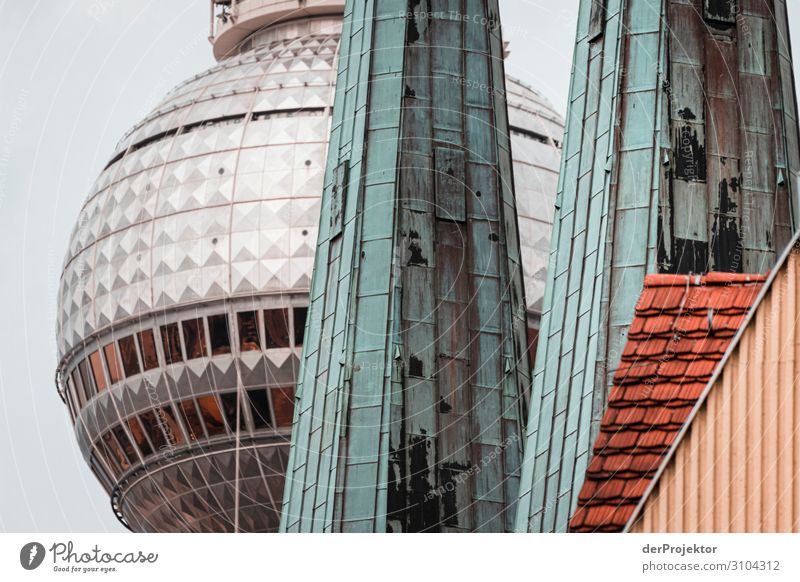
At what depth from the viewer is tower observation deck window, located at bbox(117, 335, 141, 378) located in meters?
65.8

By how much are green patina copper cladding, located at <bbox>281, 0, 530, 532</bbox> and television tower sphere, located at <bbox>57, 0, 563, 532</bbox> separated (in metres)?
32.0

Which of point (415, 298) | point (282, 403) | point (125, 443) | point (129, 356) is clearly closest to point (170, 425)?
point (129, 356)

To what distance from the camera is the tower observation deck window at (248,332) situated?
62406mm

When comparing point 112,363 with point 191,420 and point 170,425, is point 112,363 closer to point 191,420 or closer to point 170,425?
point 170,425

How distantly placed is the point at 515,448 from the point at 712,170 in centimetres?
444

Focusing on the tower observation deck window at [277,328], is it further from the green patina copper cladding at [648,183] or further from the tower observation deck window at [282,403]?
the green patina copper cladding at [648,183]

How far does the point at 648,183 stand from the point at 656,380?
4.61m

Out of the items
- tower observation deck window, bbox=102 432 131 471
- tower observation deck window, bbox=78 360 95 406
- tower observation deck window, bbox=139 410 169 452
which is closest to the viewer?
tower observation deck window, bbox=139 410 169 452

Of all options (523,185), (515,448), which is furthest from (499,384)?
(523,185)

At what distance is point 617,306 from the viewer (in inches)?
979

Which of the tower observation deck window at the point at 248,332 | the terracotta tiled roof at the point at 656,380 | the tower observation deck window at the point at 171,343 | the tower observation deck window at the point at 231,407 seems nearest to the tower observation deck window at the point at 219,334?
the tower observation deck window at the point at 248,332

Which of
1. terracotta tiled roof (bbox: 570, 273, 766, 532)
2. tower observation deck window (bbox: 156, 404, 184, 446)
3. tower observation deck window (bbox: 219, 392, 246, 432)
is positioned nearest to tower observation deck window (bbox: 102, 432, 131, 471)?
tower observation deck window (bbox: 156, 404, 184, 446)

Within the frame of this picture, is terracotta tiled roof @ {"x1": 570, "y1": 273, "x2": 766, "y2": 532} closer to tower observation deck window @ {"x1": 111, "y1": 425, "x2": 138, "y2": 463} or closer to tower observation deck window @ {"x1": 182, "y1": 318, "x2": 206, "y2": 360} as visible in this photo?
tower observation deck window @ {"x1": 182, "y1": 318, "x2": 206, "y2": 360}
